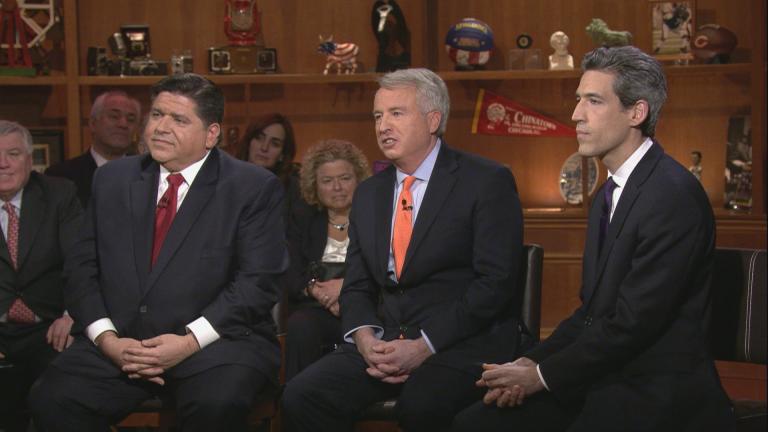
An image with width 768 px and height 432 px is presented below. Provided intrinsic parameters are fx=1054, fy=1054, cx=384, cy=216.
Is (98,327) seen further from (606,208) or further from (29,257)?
(606,208)

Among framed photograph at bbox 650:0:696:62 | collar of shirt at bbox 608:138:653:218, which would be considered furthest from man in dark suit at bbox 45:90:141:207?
collar of shirt at bbox 608:138:653:218

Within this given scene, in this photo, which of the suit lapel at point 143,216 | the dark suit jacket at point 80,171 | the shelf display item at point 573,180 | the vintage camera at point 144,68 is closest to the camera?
the suit lapel at point 143,216

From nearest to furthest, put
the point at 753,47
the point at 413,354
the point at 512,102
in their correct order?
the point at 413,354 → the point at 753,47 → the point at 512,102

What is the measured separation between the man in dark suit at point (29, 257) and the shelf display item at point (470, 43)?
2.32 meters

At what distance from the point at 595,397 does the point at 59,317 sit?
206 centimetres

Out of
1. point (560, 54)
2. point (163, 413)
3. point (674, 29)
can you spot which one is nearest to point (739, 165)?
point (674, 29)

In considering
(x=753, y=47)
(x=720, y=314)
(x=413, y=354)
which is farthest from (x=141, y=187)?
(x=753, y=47)

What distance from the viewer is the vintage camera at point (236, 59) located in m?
5.51

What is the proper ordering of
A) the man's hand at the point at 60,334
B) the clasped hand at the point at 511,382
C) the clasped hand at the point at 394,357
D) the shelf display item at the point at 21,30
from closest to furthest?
the clasped hand at the point at 511,382, the clasped hand at the point at 394,357, the man's hand at the point at 60,334, the shelf display item at the point at 21,30

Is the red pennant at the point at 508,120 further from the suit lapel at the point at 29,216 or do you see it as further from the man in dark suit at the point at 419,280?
the suit lapel at the point at 29,216

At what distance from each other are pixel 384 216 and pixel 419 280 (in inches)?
9.4

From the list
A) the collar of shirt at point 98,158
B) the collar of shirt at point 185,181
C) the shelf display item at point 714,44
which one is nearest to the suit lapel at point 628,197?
the collar of shirt at point 185,181

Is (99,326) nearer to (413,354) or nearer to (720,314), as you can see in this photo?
(413,354)

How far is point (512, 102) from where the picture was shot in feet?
18.8
